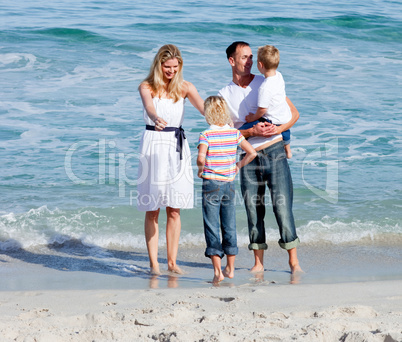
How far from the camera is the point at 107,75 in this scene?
13352 millimetres

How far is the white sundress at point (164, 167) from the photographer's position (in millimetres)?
4668

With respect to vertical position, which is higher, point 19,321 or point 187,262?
point 19,321

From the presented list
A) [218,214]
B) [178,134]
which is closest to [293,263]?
[218,214]

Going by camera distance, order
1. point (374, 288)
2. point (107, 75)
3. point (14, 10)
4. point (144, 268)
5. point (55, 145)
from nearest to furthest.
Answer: point (374, 288), point (144, 268), point (55, 145), point (107, 75), point (14, 10)

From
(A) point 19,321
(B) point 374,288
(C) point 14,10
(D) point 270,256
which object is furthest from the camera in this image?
(C) point 14,10

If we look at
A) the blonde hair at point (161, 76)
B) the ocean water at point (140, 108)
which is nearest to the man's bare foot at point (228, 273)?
the ocean water at point (140, 108)

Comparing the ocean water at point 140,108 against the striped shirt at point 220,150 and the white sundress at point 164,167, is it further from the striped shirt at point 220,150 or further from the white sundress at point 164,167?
the striped shirt at point 220,150

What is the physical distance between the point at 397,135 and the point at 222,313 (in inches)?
271

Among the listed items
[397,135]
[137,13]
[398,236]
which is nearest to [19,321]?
[398,236]

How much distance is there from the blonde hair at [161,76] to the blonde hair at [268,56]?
25.8 inches

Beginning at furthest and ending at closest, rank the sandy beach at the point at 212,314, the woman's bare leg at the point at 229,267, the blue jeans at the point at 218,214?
the woman's bare leg at the point at 229,267 → the blue jeans at the point at 218,214 → the sandy beach at the point at 212,314

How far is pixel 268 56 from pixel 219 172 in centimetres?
96

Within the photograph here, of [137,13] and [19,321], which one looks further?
[137,13]

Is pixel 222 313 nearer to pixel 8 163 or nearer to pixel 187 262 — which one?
pixel 187 262
